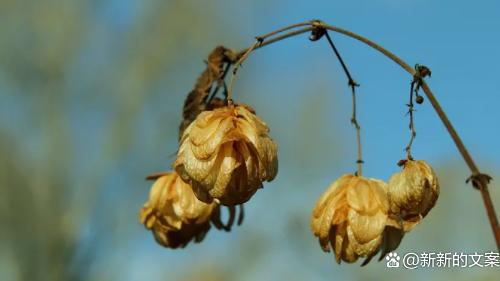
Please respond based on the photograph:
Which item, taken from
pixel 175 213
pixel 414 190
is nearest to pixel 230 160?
pixel 414 190

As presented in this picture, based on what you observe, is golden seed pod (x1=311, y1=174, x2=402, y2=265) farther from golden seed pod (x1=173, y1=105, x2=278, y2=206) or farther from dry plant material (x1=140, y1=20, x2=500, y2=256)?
golden seed pod (x1=173, y1=105, x2=278, y2=206)

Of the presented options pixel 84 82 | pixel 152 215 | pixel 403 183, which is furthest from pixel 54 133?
pixel 403 183

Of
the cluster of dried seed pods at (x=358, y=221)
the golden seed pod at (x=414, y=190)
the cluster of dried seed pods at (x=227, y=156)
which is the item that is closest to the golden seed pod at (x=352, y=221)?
the cluster of dried seed pods at (x=358, y=221)

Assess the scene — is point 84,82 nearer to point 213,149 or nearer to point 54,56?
point 54,56

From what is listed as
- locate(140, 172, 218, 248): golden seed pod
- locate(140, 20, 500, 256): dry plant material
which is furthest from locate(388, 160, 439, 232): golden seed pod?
locate(140, 172, 218, 248): golden seed pod

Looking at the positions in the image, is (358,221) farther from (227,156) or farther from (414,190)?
(227,156)
